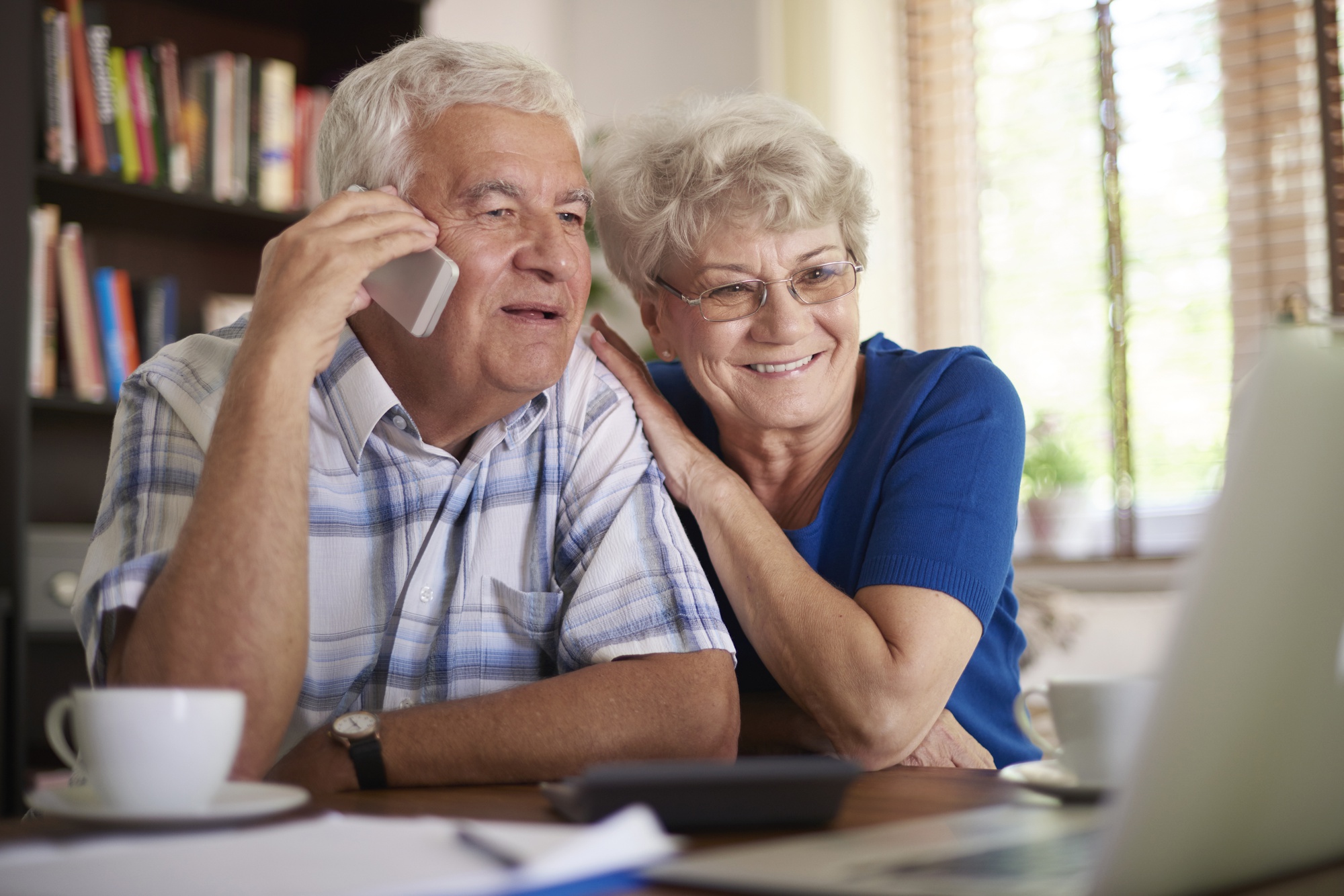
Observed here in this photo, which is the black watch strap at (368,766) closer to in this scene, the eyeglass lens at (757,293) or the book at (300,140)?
the eyeglass lens at (757,293)

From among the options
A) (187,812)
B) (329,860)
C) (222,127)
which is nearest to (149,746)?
(187,812)

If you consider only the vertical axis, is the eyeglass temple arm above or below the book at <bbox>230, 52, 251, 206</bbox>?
below

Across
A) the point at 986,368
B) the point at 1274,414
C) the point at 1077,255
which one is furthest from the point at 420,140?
the point at 1077,255

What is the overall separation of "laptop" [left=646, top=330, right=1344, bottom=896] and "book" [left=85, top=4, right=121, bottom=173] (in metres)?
2.54

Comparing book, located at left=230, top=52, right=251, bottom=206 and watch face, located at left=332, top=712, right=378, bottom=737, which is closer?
watch face, located at left=332, top=712, right=378, bottom=737

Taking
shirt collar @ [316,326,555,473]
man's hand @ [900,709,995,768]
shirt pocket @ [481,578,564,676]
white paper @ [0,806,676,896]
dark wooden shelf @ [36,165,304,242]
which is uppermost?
dark wooden shelf @ [36,165,304,242]

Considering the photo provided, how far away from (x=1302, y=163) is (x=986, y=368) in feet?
6.95

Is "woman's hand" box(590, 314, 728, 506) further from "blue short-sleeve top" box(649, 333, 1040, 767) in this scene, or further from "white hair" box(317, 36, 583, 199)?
"white hair" box(317, 36, 583, 199)

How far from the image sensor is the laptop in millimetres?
466

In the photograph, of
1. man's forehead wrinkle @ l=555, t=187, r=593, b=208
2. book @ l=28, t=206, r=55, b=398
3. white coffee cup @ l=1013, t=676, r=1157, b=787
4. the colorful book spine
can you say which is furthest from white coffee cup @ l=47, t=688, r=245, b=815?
the colorful book spine

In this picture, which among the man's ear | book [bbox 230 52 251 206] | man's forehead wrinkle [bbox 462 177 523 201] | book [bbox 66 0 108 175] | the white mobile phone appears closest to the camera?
the white mobile phone

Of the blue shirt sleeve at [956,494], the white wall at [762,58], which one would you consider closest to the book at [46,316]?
the white wall at [762,58]

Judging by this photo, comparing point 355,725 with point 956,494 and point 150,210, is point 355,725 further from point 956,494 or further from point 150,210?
point 150,210

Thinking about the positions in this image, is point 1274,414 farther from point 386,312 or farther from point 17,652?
point 17,652
